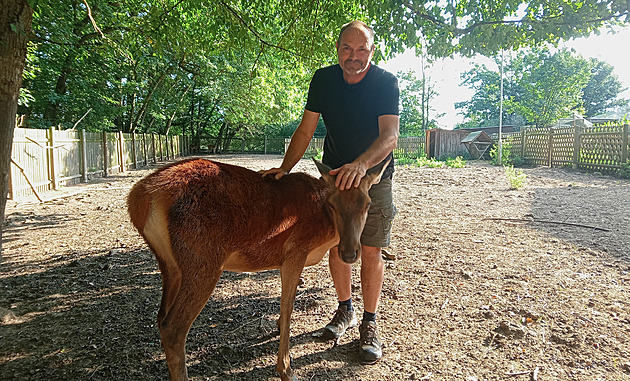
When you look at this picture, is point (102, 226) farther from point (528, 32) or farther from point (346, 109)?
point (528, 32)

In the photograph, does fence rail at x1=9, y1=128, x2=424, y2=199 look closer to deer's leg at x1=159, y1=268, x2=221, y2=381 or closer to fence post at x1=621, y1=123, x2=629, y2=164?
deer's leg at x1=159, y1=268, x2=221, y2=381

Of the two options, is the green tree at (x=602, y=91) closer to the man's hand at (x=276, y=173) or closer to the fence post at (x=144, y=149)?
the fence post at (x=144, y=149)

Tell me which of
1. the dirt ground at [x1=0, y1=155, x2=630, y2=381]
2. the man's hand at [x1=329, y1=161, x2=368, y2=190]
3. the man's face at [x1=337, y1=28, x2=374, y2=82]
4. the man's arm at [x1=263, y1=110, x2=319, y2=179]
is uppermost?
the man's face at [x1=337, y1=28, x2=374, y2=82]

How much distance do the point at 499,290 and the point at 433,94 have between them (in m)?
48.2

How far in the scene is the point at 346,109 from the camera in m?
3.31

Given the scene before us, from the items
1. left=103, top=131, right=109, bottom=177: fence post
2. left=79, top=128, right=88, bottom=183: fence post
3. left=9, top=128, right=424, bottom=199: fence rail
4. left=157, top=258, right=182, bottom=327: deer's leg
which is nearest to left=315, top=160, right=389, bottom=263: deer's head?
left=157, top=258, right=182, bottom=327: deer's leg

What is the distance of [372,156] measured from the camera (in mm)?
2869

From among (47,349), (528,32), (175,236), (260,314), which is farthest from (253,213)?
(528,32)

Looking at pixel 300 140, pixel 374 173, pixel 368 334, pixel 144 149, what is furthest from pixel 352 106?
pixel 144 149

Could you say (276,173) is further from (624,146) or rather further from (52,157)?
(624,146)

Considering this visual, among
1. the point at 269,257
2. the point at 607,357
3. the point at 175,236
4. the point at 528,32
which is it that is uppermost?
the point at 528,32

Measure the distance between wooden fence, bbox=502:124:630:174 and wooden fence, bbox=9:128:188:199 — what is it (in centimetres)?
1986

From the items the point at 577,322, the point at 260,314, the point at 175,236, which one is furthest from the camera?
the point at 260,314

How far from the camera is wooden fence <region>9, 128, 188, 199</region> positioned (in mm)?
10383
